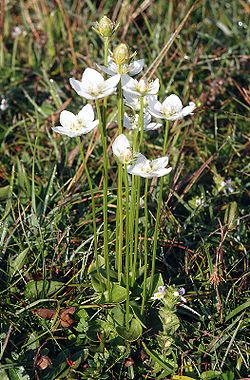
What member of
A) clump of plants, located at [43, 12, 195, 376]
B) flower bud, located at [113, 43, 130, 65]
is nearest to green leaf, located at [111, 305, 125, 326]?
clump of plants, located at [43, 12, 195, 376]

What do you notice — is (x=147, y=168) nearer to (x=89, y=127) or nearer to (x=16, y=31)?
(x=89, y=127)

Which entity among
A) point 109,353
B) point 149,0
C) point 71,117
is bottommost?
point 109,353

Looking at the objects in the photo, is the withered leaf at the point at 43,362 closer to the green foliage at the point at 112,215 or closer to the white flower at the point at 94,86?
the green foliage at the point at 112,215

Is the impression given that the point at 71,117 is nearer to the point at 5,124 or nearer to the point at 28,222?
the point at 28,222

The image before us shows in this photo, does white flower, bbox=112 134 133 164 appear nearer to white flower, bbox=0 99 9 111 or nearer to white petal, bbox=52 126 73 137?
white petal, bbox=52 126 73 137

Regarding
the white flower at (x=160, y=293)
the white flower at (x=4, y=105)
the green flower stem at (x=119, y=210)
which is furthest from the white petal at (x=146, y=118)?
the white flower at (x=4, y=105)

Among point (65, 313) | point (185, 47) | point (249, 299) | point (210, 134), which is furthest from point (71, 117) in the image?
point (185, 47)
